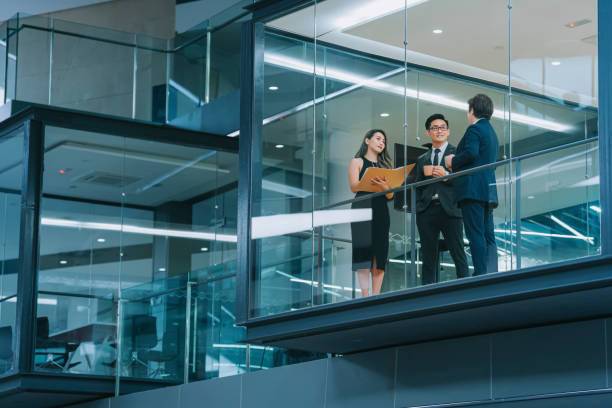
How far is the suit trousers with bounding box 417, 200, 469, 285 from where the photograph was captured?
28.0 ft

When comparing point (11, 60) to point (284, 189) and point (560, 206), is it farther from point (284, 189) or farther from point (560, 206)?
point (560, 206)

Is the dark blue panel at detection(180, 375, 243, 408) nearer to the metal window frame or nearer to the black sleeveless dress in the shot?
the metal window frame

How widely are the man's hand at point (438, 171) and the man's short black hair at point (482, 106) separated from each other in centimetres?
53

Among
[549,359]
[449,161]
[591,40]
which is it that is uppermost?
[591,40]

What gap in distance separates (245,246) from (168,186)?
233 inches

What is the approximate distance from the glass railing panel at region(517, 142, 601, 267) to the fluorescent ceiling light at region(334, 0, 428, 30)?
240 centimetres

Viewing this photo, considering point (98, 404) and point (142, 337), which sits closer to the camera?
point (142, 337)

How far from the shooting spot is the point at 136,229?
1492 centimetres

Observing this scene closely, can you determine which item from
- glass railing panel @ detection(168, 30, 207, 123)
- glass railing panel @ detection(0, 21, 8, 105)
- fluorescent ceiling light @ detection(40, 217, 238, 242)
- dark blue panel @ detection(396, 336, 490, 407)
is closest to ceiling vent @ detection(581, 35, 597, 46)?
dark blue panel @ detection(396, 336, 490, 407)

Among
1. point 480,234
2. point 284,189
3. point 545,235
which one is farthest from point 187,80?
point 545,235

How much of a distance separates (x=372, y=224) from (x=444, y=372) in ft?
5.07

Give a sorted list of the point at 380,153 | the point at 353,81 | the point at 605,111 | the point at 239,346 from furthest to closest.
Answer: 1. the point at 239,346
2. the point at 353,81
3. the point at 380,153
4. the point at 605,111

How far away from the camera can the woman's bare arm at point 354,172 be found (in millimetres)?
9523

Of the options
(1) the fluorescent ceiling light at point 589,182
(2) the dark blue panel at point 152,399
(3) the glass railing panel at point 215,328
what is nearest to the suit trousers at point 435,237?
(1) the fluorescent ceiling light at point 589,182
